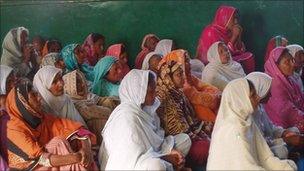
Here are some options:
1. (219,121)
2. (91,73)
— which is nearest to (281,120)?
(219,121)

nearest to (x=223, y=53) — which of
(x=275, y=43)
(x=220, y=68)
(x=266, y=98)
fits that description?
(x=220, y=68)

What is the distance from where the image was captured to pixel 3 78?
388 cm

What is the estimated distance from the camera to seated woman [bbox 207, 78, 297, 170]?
344cm

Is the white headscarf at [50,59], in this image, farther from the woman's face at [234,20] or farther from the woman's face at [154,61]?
the woman's face at [234,20]

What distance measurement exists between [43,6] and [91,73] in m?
0.56

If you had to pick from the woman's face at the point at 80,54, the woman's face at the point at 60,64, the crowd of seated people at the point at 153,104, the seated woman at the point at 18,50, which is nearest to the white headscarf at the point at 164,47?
the crowd of seated people at the point at 153,104

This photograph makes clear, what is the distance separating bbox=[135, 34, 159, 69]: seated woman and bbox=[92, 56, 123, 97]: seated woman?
130 mm

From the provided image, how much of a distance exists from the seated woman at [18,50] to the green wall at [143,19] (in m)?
0.04

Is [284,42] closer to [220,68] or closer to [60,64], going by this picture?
[220,68]

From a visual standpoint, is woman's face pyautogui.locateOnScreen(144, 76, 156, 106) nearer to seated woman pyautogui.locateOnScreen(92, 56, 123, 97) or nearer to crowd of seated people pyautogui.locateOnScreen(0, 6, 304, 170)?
crowd of seated people pyautogui.locateOnScreen(0, 6, 304, 170)

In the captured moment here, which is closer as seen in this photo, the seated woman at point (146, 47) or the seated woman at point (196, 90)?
the seated woman at point (196, 90)

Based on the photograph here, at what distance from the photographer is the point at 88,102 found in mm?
3900

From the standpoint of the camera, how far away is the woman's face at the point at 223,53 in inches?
153

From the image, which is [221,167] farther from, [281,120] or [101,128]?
[101,128]
